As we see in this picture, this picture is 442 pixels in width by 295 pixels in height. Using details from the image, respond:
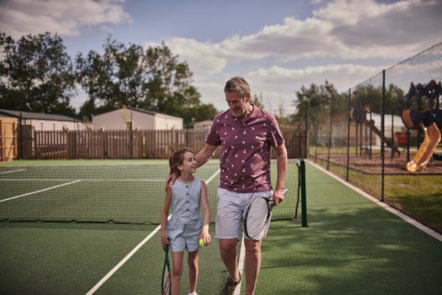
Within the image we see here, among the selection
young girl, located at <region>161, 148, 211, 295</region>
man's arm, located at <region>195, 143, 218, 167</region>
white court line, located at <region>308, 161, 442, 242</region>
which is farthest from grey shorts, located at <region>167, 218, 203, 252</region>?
white court line, located at <region>308, 161, 442, 242</region>

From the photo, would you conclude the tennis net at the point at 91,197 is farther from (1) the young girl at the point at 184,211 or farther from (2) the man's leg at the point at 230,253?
(1) the young girl at the point at 184,211

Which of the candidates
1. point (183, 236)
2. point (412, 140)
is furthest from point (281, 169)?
point (412, 140)

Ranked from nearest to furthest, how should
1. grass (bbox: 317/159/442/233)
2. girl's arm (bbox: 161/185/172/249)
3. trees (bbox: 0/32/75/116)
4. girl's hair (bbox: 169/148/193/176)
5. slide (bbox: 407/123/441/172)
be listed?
1. girl's arm (bbox: 161/185/172/249)
2. girl's hair (bbox: 169/148/193/176)
3. grass (bbox: 317/159/442/233)
4. slide (bbox: 407/123/441/172)
5. trees (bbox: 0/32/75/116)

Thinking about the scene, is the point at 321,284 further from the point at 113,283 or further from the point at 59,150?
the point at 59,150

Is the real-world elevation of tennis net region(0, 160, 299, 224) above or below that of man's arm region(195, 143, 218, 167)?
below

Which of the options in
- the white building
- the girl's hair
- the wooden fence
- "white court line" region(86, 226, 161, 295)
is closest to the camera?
the girl's hair

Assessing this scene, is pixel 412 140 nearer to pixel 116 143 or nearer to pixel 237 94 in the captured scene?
pixel 116 143

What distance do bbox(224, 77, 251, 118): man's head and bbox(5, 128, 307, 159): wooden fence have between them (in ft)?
67.9

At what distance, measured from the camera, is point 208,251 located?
A: 523 cm

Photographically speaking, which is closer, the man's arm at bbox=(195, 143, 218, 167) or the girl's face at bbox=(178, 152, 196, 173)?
the girl's face at bbox=(178, 152, 196, 173)

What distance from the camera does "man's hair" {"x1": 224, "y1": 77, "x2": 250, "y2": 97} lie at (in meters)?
3.14

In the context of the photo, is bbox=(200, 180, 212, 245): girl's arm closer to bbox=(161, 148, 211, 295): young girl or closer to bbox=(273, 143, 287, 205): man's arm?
bbox=(161, 148, 211, 295): young girl

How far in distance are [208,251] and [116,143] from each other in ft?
65.9

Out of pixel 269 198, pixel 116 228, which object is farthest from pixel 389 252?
pixel 116 228
